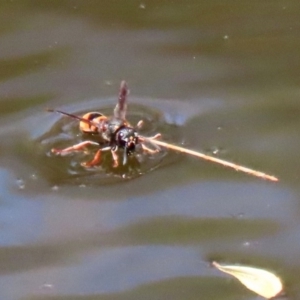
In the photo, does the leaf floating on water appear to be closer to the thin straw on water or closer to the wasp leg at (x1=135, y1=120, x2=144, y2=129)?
the thin straw on water

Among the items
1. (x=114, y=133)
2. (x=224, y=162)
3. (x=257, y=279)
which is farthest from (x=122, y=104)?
(x=257, y=279)

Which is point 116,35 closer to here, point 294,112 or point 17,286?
point 294,112

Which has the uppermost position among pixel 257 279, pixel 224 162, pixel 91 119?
pixel 91 119

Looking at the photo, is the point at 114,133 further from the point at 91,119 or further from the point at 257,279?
the point at 257,279

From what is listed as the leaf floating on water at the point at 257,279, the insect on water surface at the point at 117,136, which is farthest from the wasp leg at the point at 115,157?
the leaf floating on water at the point at 257,279

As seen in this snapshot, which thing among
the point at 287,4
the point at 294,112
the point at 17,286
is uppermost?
the point at 287,4

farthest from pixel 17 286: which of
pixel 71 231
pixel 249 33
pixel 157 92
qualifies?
pixel 249 33

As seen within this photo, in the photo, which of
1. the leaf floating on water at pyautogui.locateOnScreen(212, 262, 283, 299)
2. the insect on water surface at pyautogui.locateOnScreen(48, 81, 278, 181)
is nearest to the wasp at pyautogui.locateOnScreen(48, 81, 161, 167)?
the insect on water surface at pyautogui.locateOnScreen(48, 81, 278, 181)
